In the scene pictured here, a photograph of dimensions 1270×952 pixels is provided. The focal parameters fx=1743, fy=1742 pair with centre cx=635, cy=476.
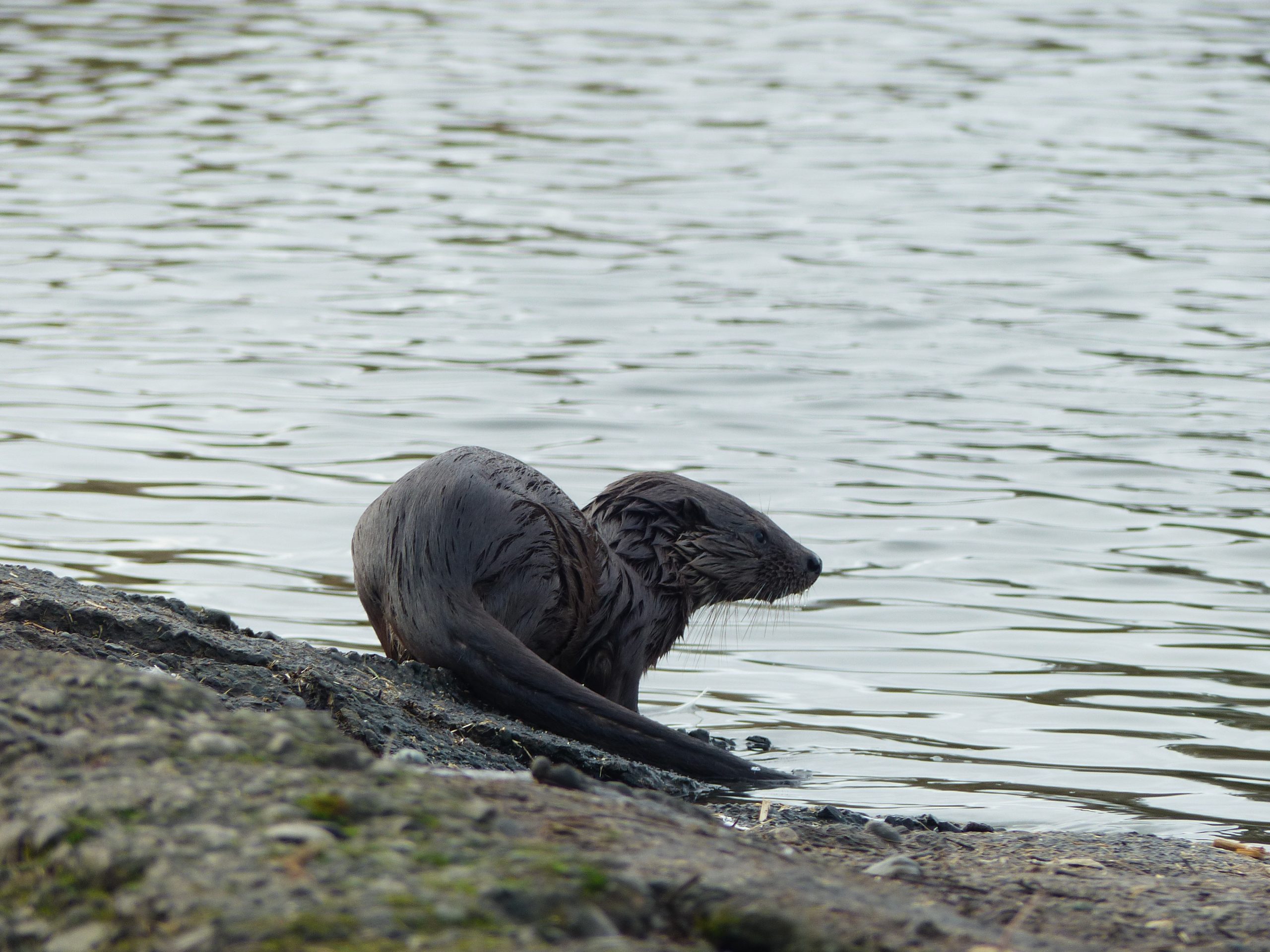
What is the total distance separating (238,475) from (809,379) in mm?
3531

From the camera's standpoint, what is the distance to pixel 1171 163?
54.0 feet

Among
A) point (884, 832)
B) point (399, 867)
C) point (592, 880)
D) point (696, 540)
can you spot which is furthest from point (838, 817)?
point (399, 867)

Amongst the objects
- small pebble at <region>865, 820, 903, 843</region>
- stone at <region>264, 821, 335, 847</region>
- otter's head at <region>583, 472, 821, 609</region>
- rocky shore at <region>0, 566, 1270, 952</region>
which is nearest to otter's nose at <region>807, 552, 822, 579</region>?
otter's head at <region>583, 472, 821, 609</region>

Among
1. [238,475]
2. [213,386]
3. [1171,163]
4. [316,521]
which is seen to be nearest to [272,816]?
[316,521]

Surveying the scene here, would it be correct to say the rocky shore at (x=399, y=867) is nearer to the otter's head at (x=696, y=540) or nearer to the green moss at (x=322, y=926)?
the green moss at (x=322, y=926)

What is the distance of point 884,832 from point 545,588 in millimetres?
1328

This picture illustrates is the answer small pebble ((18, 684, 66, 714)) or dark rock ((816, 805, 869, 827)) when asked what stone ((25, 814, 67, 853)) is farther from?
dark rock ((816, 805, 869, 827))

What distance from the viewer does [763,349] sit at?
428 inches

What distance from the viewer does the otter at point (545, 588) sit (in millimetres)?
4719

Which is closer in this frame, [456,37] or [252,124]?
[252,124]

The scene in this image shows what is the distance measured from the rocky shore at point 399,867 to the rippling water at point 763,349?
140 centimetres

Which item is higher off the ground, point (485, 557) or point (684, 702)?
point (485, 557)

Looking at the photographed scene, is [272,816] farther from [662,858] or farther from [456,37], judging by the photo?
[456,37]

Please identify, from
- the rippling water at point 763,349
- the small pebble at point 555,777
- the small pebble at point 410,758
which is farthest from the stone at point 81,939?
the rippling water at point 763,349
